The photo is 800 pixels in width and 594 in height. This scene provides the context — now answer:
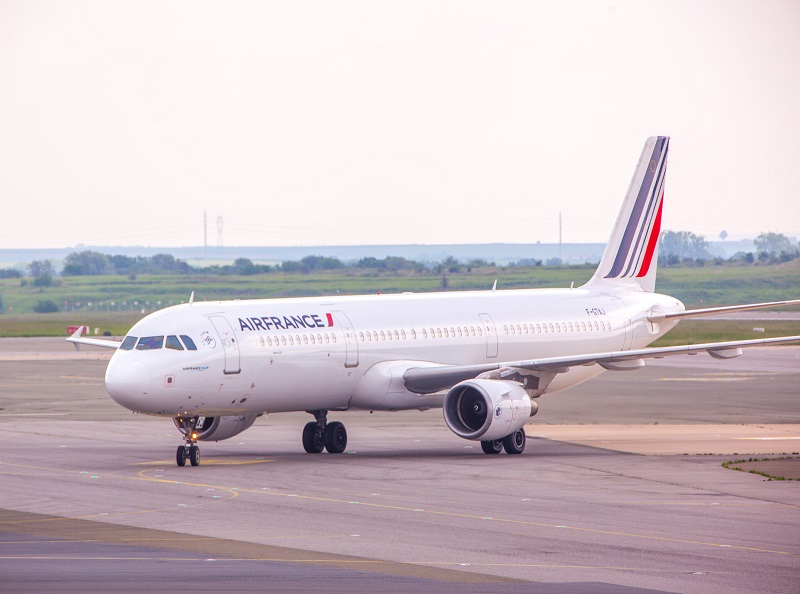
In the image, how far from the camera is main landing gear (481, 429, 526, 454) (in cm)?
3694

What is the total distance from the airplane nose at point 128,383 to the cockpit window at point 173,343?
0.87 m

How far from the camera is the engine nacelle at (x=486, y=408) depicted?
116 ft

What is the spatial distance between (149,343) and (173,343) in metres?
0.57

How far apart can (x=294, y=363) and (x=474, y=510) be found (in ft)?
33.5

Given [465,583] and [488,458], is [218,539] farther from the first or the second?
[488,458]

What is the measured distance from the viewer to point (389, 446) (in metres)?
39.5

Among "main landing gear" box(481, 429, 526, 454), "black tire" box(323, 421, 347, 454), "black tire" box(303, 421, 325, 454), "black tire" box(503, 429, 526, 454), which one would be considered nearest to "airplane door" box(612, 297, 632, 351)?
"black tire" box(503, 429, 526, 454)

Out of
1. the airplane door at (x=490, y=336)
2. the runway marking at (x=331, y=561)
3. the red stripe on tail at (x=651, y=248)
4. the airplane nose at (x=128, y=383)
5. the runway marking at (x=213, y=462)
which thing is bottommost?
the runway marking at (x=213, y=462)

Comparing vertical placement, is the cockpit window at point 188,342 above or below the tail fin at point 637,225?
below

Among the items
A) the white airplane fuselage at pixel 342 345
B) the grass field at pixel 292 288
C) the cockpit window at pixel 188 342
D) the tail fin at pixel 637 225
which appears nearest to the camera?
the white airplane fuselage at pixel 342 345

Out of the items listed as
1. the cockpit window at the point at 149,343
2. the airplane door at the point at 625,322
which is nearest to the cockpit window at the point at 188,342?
the cockpit window at the point at 149,343

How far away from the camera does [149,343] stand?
33.8m

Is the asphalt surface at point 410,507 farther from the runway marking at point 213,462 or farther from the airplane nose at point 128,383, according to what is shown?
the airplane nose at point 128,383

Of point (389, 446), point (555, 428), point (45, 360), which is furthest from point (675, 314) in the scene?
point (45, 360)
